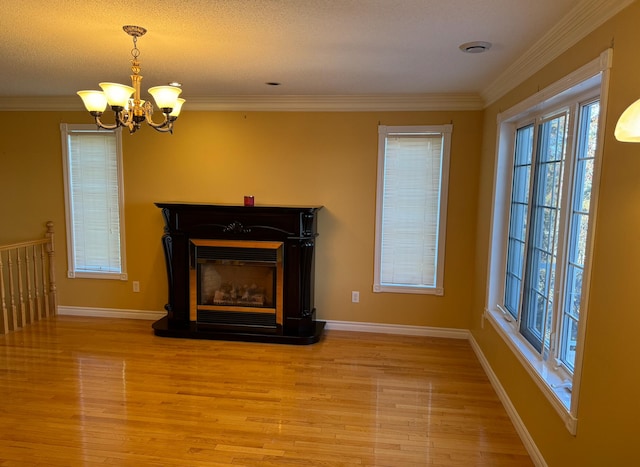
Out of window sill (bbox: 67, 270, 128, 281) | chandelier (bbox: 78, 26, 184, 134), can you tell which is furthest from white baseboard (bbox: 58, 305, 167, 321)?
chandelier (bbox: 78, 26, 184, 134)

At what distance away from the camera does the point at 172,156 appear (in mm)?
4516

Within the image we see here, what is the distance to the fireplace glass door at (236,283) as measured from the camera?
4.19 m

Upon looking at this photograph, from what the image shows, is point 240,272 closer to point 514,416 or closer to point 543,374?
point 514,416

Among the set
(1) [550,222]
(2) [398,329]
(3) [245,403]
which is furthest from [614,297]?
(2) [398,329]

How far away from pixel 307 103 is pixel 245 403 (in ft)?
9.38

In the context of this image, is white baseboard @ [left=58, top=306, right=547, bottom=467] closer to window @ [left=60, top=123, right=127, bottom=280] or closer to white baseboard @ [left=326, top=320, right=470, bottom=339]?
white baseboard @ [left=326, top=320, right=470, bottom=339]

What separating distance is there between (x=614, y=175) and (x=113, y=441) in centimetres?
299

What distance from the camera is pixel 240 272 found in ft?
14.2

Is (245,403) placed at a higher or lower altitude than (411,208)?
lower

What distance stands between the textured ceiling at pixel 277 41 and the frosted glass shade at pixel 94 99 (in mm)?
358

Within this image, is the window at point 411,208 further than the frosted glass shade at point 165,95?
Yes

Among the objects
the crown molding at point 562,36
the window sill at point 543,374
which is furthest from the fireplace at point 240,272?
the crown molding at point 562,36

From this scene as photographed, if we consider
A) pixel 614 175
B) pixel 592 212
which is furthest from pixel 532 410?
pixel 614 175

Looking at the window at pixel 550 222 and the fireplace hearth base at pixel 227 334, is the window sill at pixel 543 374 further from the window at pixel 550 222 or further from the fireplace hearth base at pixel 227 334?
the fireplace hearth base at pixel 227 334
